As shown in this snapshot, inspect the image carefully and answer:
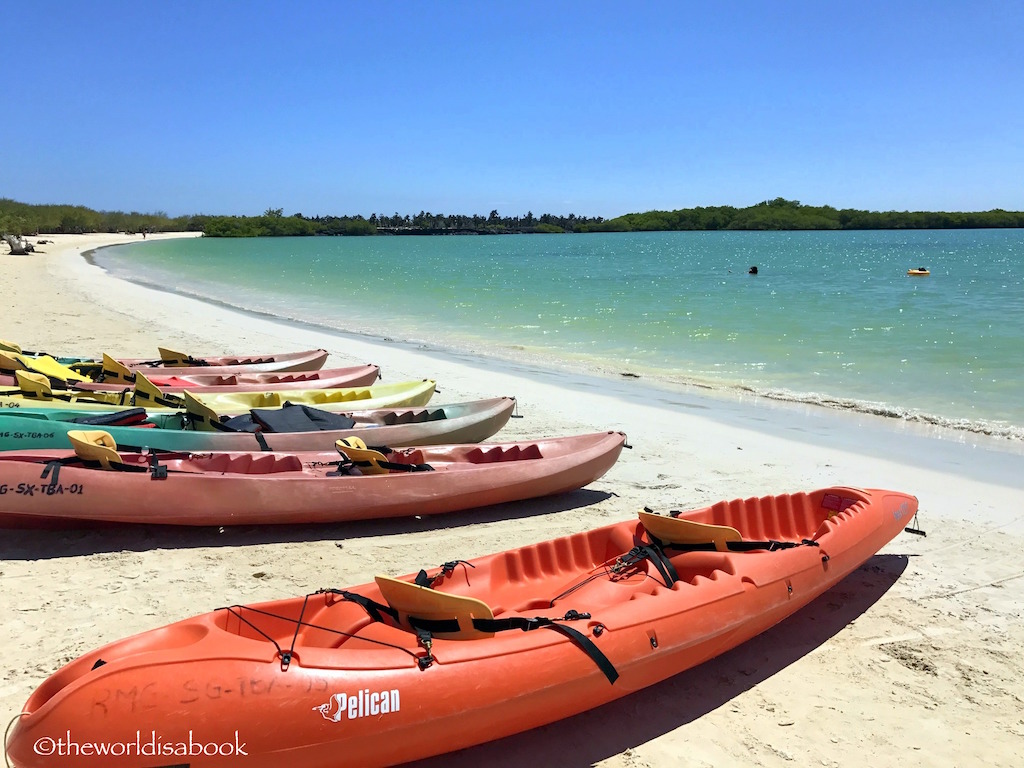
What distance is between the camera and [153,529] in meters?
4.83

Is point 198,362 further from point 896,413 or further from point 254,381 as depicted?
point 896,413

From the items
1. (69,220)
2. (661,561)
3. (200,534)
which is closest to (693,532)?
(661,561)

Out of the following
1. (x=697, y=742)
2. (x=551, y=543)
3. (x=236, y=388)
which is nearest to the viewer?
(x=697, y=742)

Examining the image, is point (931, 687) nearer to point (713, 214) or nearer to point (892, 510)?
point (892, 510)

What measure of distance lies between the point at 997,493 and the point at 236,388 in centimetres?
688

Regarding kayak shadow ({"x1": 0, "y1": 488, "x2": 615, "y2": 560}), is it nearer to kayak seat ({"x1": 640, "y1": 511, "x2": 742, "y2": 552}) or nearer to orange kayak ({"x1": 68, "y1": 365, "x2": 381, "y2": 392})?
kayak seat ({"x1": 640, "y1": 511, "x2": 742, "y2": 552})

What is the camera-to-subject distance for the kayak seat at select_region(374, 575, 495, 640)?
291 cm

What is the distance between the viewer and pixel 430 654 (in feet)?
8.83

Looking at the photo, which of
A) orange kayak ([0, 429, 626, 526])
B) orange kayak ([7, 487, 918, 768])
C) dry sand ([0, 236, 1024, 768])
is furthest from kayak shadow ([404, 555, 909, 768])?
orange kayak ([0, 429, 626, 526])

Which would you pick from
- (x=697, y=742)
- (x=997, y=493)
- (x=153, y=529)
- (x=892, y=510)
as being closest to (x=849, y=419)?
(x=997, y=493)

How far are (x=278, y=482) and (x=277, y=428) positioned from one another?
1448 mm

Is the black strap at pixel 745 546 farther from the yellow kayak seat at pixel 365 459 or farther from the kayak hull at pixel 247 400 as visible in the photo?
the kayak hull at pixel 247 400

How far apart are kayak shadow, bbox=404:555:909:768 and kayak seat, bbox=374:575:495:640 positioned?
447 millimetres

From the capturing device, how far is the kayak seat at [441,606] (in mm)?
2910
